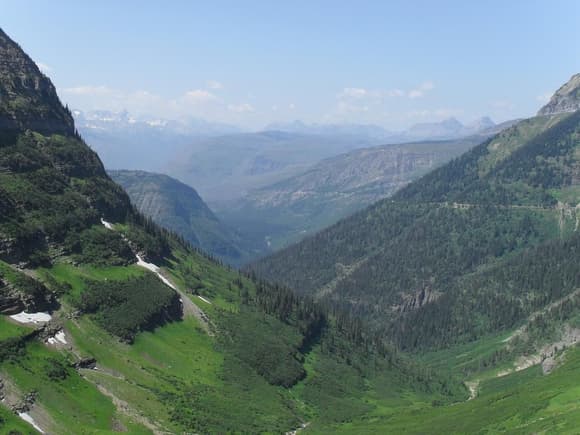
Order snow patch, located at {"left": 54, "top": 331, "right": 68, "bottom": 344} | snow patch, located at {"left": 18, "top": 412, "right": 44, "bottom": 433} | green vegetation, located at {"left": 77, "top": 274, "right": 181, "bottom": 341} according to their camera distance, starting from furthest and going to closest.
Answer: green vegetation, located at {"left": 77, "top": 274, "right": 181, "bottom": 341} → snow patch, located at {"left": 54, "top": 331, "right": 68, "bottom": 344} → snow patch, located at {"left": 18, "top": 412, "right": 44, "bottom": 433}

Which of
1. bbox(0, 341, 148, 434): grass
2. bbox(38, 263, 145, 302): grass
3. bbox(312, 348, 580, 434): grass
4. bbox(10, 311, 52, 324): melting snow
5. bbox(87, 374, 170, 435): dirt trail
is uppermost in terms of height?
bbox(38, 263, 145, 302): grass

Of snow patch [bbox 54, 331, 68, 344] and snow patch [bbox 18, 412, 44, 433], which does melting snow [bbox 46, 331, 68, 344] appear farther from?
snow patch [bbox 18, 412, 44, 433]

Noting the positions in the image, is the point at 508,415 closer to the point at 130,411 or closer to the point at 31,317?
the point at 130,411

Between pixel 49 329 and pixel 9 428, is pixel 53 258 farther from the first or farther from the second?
pixel 9 428

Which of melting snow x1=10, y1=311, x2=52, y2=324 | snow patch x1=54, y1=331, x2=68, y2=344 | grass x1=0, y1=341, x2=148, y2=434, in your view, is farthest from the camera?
snow patch x1=54, y1=331, x2=68, y2=344

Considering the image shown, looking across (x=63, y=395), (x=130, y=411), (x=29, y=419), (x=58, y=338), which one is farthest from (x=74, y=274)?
(x=29, y=419)

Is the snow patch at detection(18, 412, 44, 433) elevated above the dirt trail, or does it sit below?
above

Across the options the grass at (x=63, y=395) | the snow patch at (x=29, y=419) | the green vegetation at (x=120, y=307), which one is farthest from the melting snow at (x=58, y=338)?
the snow patch at (x=29, y=419)

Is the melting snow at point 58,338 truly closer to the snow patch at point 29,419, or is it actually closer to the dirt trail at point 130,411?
the dirt trail at point 130,411

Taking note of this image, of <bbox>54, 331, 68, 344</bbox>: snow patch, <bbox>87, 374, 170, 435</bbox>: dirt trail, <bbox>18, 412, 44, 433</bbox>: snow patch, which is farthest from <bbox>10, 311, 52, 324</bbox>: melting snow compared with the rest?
<bbox>18, 412, 44, 433</bbox>: snow patch
